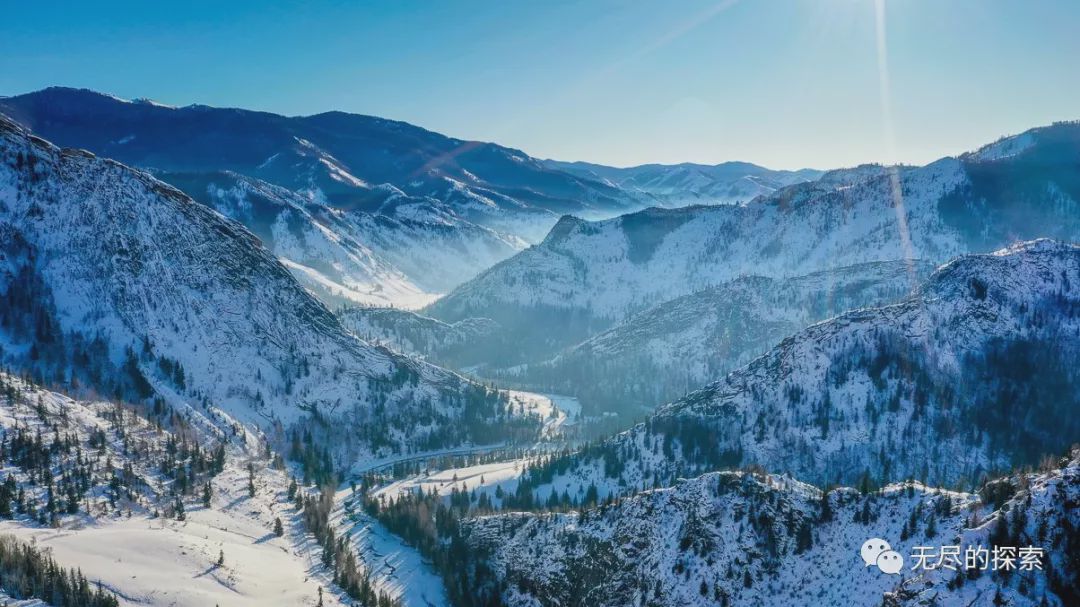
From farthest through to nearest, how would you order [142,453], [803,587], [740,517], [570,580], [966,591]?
1. [142,453]
2. [570,580]
3. [740,517]
4. [803,587]
5. [966,591]

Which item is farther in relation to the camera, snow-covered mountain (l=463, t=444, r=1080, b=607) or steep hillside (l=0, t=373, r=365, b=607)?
steep hillside (l=0, t=373, r=365, b=607)

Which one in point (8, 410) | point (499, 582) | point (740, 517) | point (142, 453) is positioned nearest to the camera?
point (740, 517)

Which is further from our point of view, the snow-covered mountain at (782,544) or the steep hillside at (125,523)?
the steep hillside at (125,523)

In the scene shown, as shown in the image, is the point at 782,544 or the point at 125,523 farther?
the point at 125,523

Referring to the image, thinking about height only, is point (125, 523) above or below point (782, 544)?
above

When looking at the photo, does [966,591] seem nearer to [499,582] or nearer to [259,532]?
[499,582]

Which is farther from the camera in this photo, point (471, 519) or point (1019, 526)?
point (471, 519)

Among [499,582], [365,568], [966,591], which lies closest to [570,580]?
[499,582]

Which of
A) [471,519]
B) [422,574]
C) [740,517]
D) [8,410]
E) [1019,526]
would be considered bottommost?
[422,574]
